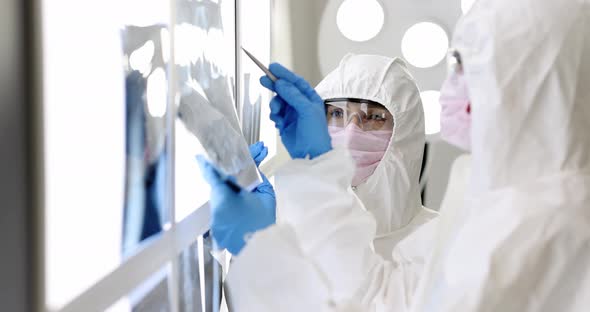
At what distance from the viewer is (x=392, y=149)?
5.70ft

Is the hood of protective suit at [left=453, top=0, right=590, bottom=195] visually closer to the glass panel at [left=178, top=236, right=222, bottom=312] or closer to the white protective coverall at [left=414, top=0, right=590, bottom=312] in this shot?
the white protective coverall at [left=414, top=0, right=590, bottom=312]

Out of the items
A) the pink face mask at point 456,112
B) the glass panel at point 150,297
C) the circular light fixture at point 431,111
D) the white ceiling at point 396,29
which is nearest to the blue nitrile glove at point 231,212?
the glass panel at point 150,297

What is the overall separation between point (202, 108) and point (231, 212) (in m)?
0.20

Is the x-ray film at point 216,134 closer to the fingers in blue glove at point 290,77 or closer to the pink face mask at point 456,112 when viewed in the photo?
the fingers in blue glove at point 290,77

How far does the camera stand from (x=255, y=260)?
867 mm

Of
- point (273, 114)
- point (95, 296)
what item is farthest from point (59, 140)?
point (273, 114)

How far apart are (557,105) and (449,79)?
0.23 metres

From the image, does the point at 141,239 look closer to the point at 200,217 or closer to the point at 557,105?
the point at 200,217

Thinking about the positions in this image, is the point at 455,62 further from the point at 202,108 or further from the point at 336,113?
the point at 336,113

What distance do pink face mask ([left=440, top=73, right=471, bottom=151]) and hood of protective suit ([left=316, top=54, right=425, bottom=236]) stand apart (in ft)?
2.22

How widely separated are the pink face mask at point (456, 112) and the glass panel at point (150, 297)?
→ 559mm

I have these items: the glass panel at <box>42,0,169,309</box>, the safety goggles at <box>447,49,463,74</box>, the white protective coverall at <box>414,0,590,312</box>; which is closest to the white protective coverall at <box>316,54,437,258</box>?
the safety goggles at <box>447,49,463,74</box>

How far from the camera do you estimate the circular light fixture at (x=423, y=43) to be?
2.20 metres

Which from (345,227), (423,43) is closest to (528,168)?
(345,227)
